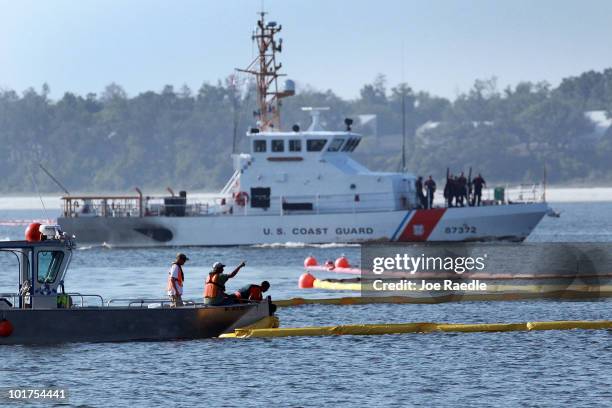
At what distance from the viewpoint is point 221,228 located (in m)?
74.3

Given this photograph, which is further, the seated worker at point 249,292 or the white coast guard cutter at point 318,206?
the white coast guard cutter at point 318,206

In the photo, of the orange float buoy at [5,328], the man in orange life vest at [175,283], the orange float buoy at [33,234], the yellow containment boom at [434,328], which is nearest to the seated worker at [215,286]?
the man in orange life vest at [175,283]

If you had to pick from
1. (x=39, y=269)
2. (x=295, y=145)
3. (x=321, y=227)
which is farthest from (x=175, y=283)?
(x=321, y=227)

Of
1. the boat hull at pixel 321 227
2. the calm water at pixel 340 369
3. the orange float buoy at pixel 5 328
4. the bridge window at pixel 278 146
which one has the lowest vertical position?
the calm water at pixel 340 369

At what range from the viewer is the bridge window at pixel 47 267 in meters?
36.1

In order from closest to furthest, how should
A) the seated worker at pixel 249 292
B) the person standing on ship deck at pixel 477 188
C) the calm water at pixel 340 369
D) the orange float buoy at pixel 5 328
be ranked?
the calm water at pixel 340 369
the orange float buoy at pixel 5 328
the seated worker at pixel 249 292
the person standing on ship deck at pixel 477 188

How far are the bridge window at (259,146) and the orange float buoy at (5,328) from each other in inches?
1452

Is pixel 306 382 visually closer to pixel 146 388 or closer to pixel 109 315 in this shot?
pixel 146 388

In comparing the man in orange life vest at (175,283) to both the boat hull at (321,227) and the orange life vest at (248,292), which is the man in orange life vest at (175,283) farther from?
the boat hull at (321,227)

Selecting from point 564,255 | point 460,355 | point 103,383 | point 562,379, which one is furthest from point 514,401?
point 564,255

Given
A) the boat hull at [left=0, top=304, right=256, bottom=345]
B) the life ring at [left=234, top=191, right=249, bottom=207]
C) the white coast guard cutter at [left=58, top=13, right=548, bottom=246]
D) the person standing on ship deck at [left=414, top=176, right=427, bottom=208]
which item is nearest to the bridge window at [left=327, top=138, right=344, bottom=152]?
the white coast guard cutter at [left=58, top=13, right=548, bottom=246]

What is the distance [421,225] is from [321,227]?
4614 millimetres

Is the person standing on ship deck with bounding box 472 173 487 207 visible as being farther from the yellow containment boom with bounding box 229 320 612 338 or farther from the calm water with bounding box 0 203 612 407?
the yellow containment boom with bounding box 229 320 612 338

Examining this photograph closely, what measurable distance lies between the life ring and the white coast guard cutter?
0.04 meters
